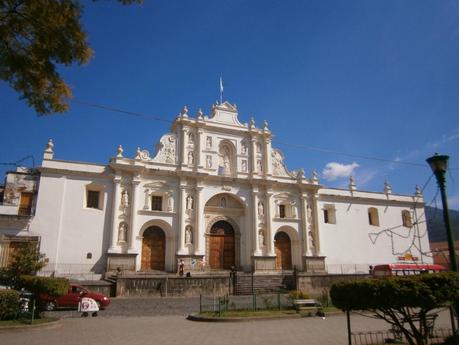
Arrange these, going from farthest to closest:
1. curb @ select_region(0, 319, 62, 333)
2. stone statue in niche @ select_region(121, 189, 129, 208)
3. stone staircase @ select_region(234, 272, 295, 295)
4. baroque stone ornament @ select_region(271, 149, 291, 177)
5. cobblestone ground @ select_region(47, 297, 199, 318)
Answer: baroque stone ornament @ select_region(271, 149, 291, 177), stone statue in niche @ select_region(121, 189, 129, 208), stone staircase @ select_region(234, 272, 295, 295), cobblestone ground @ select_region(47, 297, 199, 318), curb @ select_region(0, 319, 62, 333)

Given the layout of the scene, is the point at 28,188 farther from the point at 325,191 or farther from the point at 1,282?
the point at 325,191

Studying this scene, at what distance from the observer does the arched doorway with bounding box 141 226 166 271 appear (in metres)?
26.4

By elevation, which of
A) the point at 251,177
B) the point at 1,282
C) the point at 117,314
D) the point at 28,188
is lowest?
the point at 117,314

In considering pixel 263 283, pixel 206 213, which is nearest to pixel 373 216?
pixel 263 283

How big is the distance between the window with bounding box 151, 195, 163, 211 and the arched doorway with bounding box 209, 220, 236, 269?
4.43 metres

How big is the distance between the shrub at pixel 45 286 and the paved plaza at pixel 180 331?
1.16 meters

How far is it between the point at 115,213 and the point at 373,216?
24.1m

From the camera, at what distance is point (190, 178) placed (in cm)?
2856

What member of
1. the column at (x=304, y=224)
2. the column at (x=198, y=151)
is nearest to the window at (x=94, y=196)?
the column at (x=198, y=151)

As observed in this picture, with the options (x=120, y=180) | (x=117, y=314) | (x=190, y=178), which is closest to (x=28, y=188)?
(x=120, y=180)

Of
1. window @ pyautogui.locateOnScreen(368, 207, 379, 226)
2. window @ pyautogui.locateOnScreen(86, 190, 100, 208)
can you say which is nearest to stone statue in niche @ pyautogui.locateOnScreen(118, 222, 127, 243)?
window @ pyautogui.locateOnScreen(86, 190, 100, 208)

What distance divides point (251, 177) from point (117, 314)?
16993 millimetres

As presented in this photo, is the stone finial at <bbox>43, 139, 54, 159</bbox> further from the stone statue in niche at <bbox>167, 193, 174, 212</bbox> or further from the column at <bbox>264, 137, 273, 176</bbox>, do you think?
the column at <bbox>264, 137, 273, 176</bbox>

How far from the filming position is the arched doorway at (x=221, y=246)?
28.7 m
